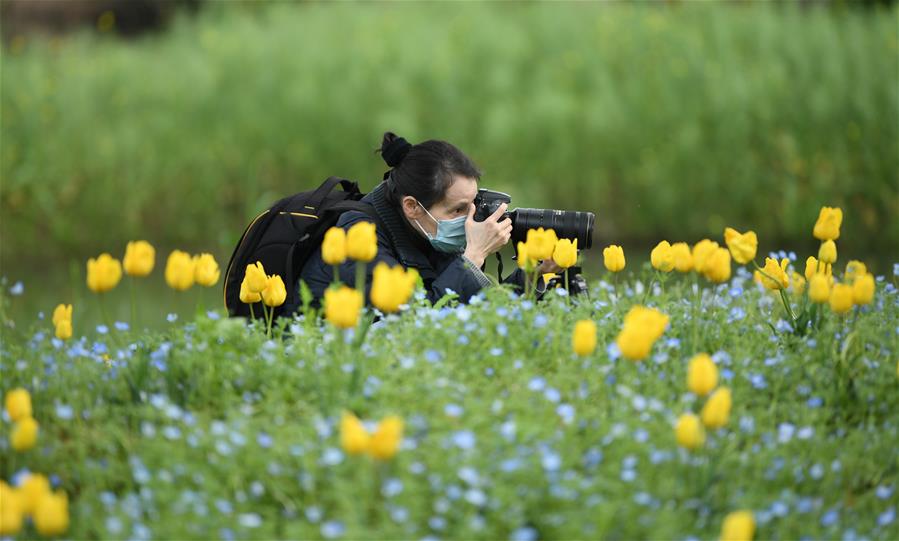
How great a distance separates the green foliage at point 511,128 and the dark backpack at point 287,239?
4.13 metres

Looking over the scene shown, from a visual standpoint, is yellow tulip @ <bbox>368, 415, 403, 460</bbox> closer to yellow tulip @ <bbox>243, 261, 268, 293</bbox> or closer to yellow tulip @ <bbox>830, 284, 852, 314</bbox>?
yellow tulip @ <bbox>243, 261, 268, 293</bbox>

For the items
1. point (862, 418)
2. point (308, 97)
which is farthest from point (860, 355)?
point (308, 97)

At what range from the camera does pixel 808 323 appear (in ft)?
10.3

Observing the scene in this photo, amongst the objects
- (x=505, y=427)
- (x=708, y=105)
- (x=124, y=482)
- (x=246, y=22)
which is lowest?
(x=124, y=482)

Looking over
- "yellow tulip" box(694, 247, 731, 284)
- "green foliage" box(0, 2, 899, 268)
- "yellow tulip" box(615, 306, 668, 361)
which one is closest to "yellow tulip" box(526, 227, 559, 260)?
"yellow tulip" box(694, 247, 731, 284)

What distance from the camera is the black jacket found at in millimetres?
3611

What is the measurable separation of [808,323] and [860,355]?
28 centimetres

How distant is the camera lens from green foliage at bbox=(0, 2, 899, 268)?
440 cm

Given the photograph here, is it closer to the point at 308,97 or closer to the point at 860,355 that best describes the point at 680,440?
the point at 860,355

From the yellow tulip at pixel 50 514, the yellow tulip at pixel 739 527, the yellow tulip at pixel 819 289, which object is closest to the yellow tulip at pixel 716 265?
the yellow tulip at pixel 819 289

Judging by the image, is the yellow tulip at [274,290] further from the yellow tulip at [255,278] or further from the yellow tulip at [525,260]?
the yellow tulip at [525,260]

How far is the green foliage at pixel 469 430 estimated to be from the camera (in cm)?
226

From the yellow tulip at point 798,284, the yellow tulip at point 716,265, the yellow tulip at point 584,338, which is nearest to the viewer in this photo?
the yellow tulip at point 584,338

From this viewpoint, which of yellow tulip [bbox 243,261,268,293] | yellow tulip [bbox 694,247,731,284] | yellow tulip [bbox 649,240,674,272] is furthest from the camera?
yellow tulip [bbox 649,240,674,272]
